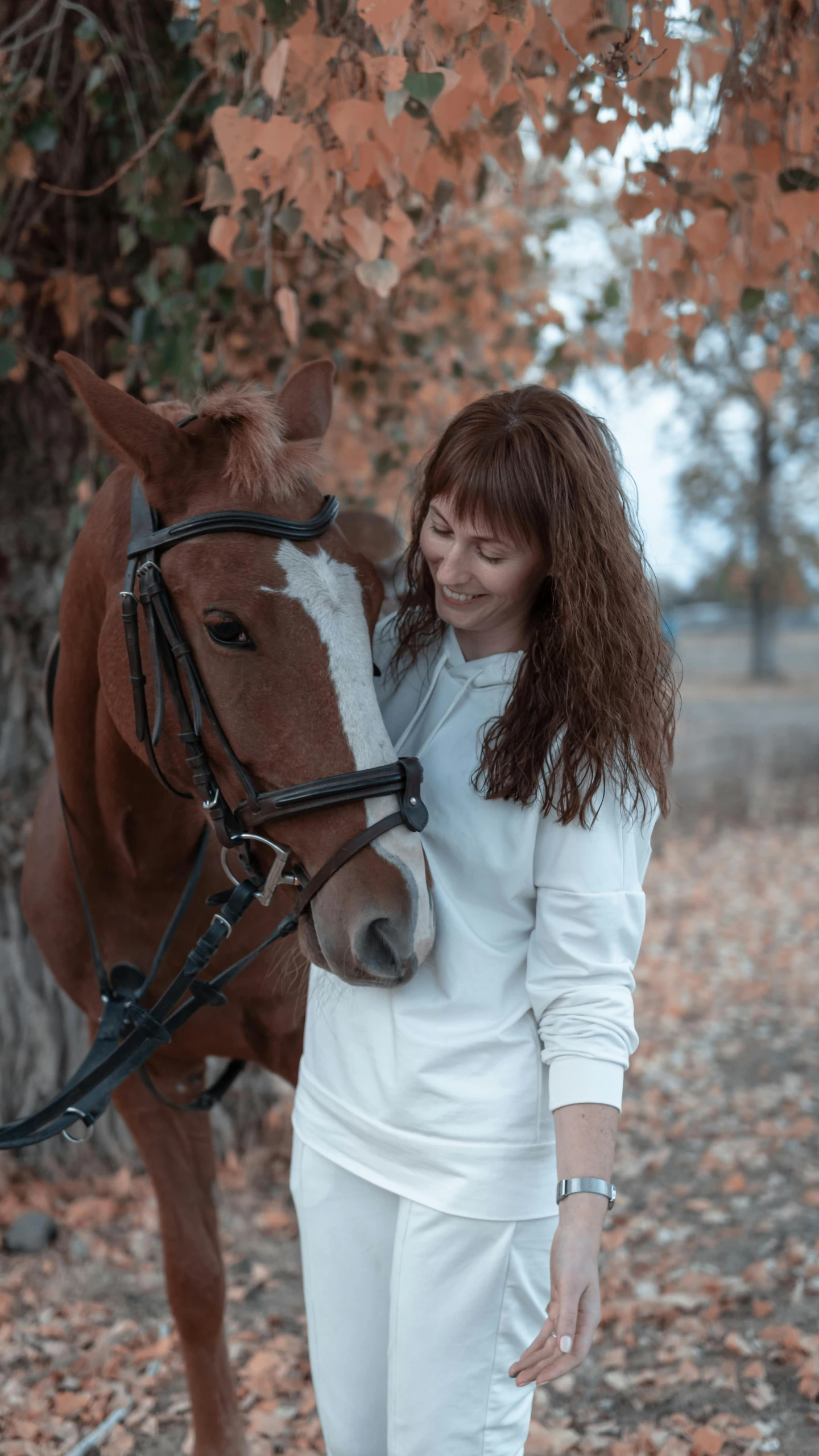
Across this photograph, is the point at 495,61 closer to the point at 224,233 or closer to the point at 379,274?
the point at 379,274

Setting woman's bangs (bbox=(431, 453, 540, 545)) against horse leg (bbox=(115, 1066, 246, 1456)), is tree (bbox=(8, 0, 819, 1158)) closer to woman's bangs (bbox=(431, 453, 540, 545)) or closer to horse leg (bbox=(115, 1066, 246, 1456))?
woman's bangs (bbox=(431, 453, 540, 545))

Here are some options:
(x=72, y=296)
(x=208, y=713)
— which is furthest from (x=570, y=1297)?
(x=72, y=296)

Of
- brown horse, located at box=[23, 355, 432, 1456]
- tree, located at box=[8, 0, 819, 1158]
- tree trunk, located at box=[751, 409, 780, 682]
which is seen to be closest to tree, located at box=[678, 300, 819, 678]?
tree trunk, located at box=[751, 409, 780, 682]

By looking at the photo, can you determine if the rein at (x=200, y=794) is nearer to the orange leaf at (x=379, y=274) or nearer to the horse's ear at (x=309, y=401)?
the horse's ear at (x=309, y=401)

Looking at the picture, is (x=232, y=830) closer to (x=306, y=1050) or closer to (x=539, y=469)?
(x=306, y=1050)

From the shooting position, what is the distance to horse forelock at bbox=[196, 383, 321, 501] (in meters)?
1.56

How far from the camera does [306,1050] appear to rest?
1.67 metres

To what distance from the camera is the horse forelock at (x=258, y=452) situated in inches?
61.6

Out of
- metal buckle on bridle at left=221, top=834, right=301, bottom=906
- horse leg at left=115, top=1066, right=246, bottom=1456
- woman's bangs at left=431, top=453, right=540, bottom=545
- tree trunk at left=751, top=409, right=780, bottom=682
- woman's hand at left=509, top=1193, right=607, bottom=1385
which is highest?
tree trunk at left=751, top=409, right=780, bottom=682

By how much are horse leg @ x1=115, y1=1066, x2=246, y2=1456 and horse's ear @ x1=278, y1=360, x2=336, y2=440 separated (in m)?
1.41

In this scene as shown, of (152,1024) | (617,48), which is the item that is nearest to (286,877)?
(152,1024)

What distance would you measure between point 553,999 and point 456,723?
0.41 m

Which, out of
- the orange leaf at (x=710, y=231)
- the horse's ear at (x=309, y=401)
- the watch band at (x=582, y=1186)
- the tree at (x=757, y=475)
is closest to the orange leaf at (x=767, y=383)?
the orange leaf at (x=710, y=231)

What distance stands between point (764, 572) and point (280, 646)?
19656 mm
